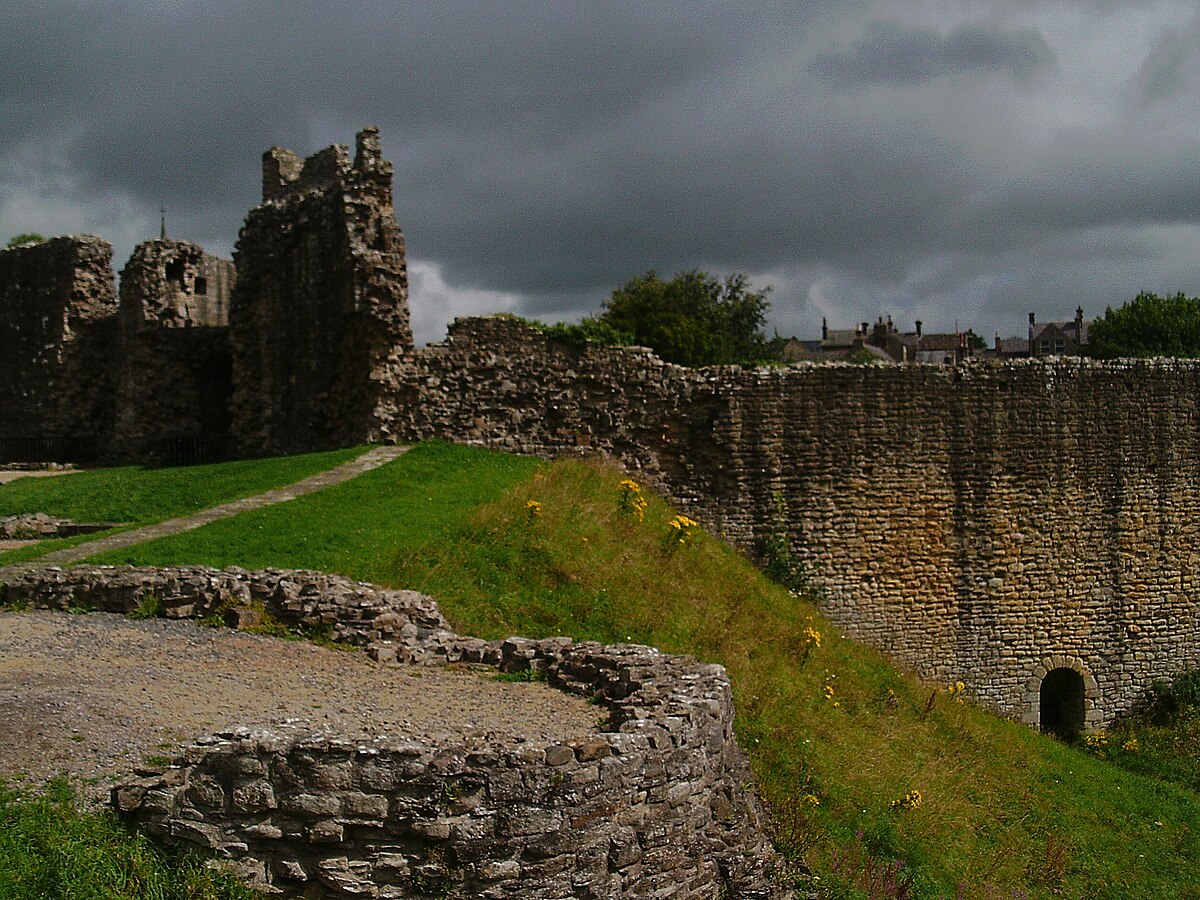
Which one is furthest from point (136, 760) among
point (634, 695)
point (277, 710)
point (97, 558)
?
point (97, 558)

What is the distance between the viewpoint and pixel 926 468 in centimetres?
1920

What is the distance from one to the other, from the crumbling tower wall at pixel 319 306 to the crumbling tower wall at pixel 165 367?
249 centimetres

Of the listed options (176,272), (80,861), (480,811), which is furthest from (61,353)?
(480,811)

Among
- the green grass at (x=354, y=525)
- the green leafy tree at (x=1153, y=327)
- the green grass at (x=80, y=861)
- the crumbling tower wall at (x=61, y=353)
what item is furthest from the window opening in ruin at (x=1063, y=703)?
the green leafy tree at (x=1153, y=327)

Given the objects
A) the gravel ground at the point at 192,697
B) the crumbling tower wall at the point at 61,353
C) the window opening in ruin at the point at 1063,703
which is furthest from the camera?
the crumbling tower wall at the point at 61,353

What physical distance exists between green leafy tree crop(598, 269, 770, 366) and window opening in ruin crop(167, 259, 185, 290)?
475 inches

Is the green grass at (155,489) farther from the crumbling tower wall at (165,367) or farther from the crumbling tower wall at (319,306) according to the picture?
the crumbling tower wall at (165,367)

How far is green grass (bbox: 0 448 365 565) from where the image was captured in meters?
16.4

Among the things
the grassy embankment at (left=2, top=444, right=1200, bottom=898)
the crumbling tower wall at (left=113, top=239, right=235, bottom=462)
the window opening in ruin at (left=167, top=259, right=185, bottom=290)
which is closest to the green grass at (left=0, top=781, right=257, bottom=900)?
the grassy embankment at (left=2, top=444, right=1200, bottom=898)

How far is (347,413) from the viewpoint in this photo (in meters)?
20.4

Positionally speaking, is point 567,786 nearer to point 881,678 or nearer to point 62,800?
point 62,800

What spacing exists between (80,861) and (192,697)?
2116mm

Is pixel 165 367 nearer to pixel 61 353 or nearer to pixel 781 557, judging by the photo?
pixel 61 353

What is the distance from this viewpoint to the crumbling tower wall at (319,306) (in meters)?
19.5
